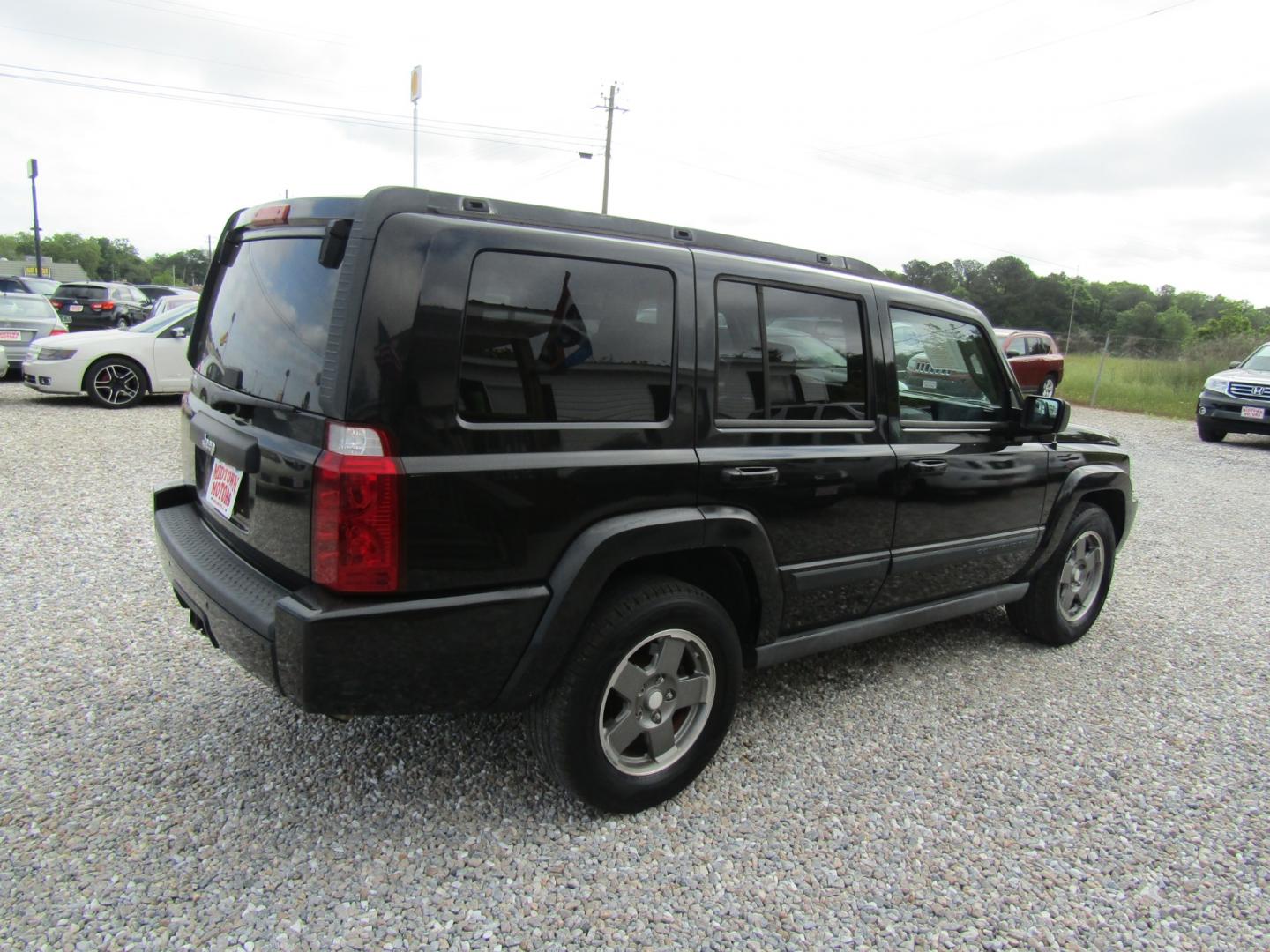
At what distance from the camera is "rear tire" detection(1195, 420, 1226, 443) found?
13.5 meters

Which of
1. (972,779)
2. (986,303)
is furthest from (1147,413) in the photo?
(986,303)

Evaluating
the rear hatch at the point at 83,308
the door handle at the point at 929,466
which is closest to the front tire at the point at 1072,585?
the door handle at the point at 929,466

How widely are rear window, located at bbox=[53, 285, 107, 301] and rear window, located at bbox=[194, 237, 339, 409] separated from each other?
22.2 meters

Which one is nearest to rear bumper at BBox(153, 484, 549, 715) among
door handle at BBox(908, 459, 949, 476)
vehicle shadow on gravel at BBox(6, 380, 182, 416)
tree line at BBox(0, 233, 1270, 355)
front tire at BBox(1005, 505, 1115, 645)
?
door handle at BBox(908, 459, 949, 476)

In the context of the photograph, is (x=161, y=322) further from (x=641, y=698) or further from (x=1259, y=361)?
(x=1259, y=361)

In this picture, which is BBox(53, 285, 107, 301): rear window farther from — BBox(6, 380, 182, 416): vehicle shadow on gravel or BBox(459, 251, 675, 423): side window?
BBox(459, 251, 675, 423): side window

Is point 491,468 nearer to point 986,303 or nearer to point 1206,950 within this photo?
point 1206,950

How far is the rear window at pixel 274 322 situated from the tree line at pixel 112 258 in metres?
107

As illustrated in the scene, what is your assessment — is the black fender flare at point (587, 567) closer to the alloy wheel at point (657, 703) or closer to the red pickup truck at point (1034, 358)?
the alloy wheel at point (657, 703)

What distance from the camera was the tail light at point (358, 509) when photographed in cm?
210

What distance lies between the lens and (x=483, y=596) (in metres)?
2.26

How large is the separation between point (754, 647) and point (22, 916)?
2197 mm

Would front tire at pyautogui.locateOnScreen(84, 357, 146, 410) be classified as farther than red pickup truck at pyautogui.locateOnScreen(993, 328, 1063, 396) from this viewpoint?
No

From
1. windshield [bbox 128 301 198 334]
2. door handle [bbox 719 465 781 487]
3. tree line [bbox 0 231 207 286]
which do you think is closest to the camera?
door handle [bbox 719 465 781 487]
